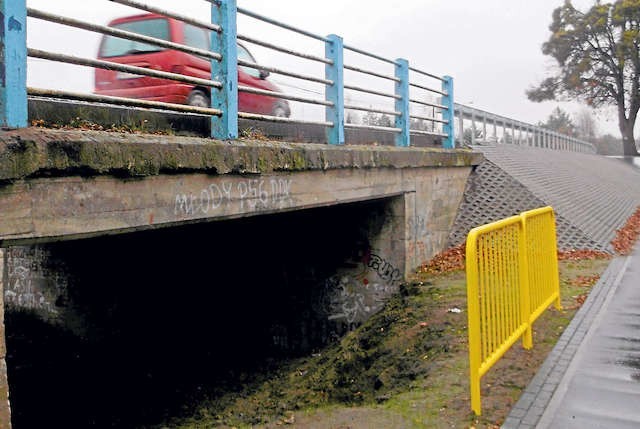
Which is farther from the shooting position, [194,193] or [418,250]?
[418,250]

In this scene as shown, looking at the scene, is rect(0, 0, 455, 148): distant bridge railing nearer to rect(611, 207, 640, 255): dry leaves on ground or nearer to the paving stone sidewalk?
the paving stone sidewalk

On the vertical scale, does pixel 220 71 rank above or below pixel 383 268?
above

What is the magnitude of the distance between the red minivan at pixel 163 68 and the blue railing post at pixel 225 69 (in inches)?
37.2

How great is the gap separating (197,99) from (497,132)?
12.9m

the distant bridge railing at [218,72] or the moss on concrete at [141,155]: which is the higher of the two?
the distant bridge railing at [218,72]

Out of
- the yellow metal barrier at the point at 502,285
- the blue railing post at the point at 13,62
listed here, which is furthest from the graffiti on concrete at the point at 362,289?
the blue railing post at the point at 13,62

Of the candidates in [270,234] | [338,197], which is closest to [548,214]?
[338,197]

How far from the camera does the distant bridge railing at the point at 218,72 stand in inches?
156

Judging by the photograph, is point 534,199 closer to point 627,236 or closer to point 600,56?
point 627,236

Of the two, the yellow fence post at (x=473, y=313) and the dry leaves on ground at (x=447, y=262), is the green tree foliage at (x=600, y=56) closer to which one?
the dry leaves on ground at (x=447, y=262)

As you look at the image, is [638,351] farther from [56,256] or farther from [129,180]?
[56,256]

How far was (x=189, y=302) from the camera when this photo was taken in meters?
11.1

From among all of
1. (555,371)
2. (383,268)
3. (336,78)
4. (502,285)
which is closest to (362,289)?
(383,268)

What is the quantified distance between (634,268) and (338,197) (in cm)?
546
